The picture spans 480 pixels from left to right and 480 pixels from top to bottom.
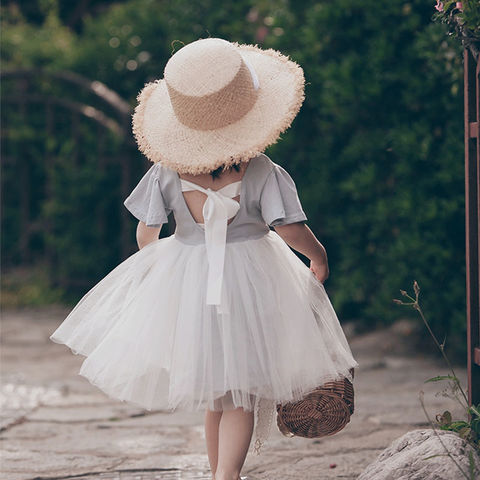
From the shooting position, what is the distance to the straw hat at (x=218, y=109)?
2887 millimetres

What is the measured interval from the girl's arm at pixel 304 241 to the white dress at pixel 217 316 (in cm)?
4

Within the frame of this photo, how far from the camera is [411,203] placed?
5070 mm

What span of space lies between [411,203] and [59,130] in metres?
4.07

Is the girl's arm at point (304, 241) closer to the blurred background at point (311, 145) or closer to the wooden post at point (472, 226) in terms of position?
the wooden post at point (472, 226)

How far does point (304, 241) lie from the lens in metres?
2.98

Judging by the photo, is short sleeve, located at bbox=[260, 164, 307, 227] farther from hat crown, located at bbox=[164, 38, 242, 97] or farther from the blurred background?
the blurred background

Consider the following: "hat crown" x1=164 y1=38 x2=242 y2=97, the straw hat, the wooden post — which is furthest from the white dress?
the wooden post

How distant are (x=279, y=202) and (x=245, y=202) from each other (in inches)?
5.6

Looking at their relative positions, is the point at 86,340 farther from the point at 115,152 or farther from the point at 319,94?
the point at 115,152

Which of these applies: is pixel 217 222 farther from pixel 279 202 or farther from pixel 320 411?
pixel 320 411

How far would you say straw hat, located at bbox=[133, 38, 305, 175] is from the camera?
2.89 metres

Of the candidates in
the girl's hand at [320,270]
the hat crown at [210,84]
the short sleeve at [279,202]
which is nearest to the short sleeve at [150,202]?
the hat crown at [210,84]

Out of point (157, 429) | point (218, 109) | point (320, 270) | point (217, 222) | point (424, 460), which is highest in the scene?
point (218, 109)

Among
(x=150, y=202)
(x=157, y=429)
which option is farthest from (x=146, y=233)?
(x=157, y=429)
